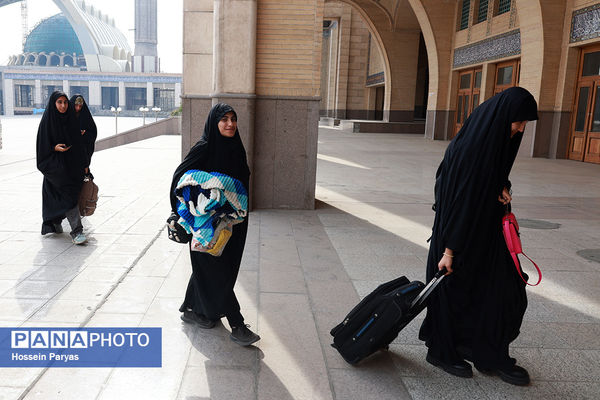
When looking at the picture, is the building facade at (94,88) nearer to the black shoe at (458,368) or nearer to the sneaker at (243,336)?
the sneaker at (243,336)

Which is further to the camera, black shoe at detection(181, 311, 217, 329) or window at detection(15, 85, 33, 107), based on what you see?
window at detection(15, 85, 33, 107)

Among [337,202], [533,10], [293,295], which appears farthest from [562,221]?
[533,10]

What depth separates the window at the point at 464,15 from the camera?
20.1 m

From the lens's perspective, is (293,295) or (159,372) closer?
(159,372)

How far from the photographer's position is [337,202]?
7.46m

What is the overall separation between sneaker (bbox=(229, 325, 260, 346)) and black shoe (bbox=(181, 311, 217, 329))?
9.5 inches

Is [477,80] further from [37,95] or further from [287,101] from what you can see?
[37,95]

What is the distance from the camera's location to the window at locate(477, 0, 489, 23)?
18.7m

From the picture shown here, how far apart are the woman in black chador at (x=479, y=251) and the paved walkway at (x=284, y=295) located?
0.50ft

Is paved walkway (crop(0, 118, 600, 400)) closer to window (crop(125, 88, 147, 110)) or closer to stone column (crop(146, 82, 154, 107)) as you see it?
stone column (crop(146, 82, 154, 107))

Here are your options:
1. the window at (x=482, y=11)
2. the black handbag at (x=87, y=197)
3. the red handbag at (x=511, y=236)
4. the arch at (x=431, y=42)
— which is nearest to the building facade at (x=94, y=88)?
the arch at (x=431, y=42)

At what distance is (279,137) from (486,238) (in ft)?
14.4

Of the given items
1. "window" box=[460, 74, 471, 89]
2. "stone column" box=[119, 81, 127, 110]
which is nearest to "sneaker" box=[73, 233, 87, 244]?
"window" box=[460, 74, 471, 89]

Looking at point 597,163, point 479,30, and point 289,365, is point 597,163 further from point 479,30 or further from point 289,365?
point 289,365
